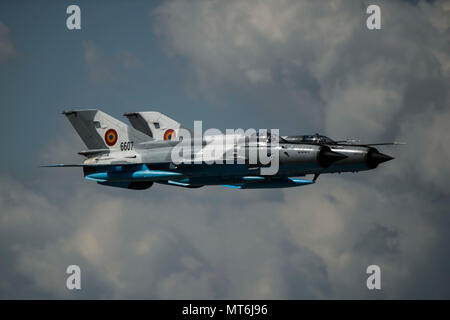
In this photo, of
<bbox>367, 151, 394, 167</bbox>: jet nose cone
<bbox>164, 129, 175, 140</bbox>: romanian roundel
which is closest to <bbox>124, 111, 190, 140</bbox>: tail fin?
<bbox>164, 129, 175, 140</bbox>: romanian roundel

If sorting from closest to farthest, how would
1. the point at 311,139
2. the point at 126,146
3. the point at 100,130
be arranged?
the point at 311,139, the point at 126,146, the point at 100,130

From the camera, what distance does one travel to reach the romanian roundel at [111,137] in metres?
52.3

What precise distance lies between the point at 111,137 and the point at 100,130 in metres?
1.20

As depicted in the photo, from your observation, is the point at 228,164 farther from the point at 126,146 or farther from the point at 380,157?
the point at 380,157

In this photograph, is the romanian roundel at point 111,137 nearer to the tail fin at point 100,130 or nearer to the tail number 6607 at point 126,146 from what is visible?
the tail fin at point 100,130

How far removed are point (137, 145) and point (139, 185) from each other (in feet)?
11.2

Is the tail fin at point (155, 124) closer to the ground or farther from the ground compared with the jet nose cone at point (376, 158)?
farther from the ground

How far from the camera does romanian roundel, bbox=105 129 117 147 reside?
52281 millimetres

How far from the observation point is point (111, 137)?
172ft

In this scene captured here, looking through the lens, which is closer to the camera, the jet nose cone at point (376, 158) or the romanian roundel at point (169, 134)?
the jet nose cone at point (376, 158)

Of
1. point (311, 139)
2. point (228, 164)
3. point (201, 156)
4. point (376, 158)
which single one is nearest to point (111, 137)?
point (201, 156)

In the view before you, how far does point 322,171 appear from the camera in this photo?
46656 mm

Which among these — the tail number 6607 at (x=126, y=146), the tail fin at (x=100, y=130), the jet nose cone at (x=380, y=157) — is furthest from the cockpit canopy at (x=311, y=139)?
the tail number 6607 at (x=126, y=146)
